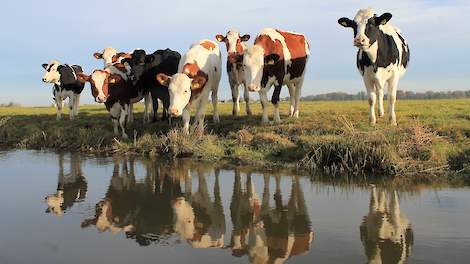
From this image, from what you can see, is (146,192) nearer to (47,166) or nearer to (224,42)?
(47,166)

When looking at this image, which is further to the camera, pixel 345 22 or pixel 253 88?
pixel 253 88

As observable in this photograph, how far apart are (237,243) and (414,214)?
277cm

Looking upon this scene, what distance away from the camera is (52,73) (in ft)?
67.8

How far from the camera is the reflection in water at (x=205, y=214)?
5.95m

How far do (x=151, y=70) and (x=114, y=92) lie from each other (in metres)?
1.46

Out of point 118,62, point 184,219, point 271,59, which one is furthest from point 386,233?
point 118,62

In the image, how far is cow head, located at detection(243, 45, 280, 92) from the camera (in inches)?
550

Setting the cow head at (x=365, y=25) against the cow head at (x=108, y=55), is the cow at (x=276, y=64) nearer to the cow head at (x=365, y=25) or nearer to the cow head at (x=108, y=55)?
the cow head at (x=365, y=25)

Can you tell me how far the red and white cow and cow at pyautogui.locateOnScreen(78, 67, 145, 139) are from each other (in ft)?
0.75

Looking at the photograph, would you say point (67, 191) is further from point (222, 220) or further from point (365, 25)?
point (365, 25)

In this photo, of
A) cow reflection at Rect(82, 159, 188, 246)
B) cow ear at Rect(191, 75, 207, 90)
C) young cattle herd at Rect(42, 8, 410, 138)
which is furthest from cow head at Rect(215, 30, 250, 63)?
cow reflection at Rect(82, 159, 188, 246)

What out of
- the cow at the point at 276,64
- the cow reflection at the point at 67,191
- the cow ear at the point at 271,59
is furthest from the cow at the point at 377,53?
the cow reflection at the point at 67,191

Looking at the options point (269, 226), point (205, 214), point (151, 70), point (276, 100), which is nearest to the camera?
point (269, 226)

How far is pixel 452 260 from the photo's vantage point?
5.24 meters
